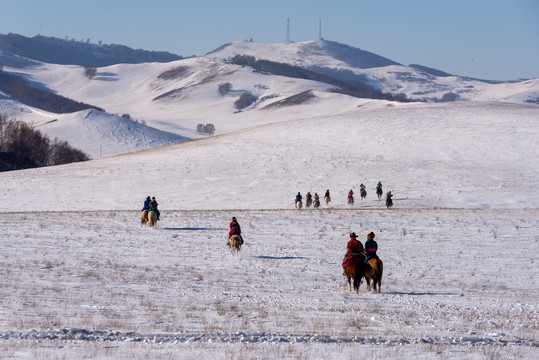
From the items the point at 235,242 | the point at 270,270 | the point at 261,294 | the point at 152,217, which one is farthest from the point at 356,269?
the point at 152,217

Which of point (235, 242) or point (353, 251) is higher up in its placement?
point (353, 251)

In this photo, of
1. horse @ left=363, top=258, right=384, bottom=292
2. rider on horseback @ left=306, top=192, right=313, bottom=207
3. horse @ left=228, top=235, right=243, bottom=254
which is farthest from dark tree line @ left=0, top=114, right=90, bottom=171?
horse @ left=363, top=258, right=384, bottom=292

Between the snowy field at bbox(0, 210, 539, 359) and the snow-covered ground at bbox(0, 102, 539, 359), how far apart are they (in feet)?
0.19

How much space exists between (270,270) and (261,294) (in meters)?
4.19

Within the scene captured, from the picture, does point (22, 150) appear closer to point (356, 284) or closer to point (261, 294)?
point (261, 294)

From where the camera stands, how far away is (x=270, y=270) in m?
20.7

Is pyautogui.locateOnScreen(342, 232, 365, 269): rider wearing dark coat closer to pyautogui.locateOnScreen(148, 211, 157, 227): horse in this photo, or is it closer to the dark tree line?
pyautogui.locateOnScreen(148, 211, 157, 227): horse

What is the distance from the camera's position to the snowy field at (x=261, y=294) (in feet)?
35.4

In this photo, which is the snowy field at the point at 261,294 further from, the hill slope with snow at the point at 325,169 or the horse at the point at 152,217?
the hill slope with snow at the point at 325,169

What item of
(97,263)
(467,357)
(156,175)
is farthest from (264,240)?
(156,175)

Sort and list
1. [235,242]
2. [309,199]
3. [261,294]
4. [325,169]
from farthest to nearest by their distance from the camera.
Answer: [325,169] → [309,199] → [235,242] → [261,294]

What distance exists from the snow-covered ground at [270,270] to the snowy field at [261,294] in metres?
0.06

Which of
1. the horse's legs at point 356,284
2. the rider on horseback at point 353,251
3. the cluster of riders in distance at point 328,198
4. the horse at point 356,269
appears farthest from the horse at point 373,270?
the cluster of riders in distance at point 328,198

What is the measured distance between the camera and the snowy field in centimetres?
1079
